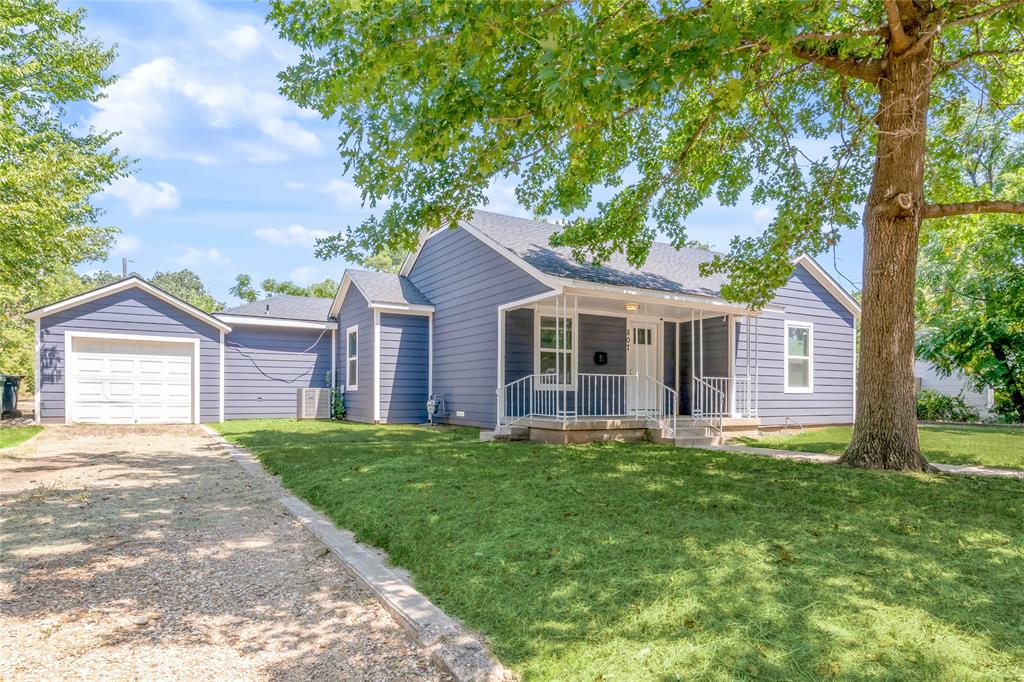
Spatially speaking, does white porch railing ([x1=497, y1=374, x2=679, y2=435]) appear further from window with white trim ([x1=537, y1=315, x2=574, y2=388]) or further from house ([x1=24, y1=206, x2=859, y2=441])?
window with white trim ([x1=537, y1=315, x2=574, y2=388])

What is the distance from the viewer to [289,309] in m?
17.8

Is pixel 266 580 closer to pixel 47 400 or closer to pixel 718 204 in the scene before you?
pixel 718 204

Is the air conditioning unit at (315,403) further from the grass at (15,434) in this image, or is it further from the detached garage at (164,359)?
the grass at (15,434)

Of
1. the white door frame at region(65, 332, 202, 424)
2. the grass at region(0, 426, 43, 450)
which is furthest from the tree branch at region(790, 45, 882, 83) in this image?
the white door frame at region(65, 332, 202, 424)

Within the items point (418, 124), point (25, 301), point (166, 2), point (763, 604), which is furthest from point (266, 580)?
point (25, 301)

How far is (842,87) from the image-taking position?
8.38 m

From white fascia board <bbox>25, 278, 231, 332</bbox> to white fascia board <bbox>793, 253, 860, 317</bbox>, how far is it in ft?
47.1

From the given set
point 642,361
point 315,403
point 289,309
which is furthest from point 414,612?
point 289,309

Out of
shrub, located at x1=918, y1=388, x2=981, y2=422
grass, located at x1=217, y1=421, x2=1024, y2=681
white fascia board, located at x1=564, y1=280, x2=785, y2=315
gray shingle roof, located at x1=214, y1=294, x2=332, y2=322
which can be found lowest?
shrub, located at x1=918, y1=388, x2=981, y2=422

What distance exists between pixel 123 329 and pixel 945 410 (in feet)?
77.2

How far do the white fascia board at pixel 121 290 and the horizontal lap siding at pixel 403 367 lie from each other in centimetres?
458

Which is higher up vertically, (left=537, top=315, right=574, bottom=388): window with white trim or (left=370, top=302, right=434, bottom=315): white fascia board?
(left=370, top=302, right=434, bottom=315): white fascia board

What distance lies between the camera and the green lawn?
8.11 m

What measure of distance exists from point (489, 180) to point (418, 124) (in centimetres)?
139
